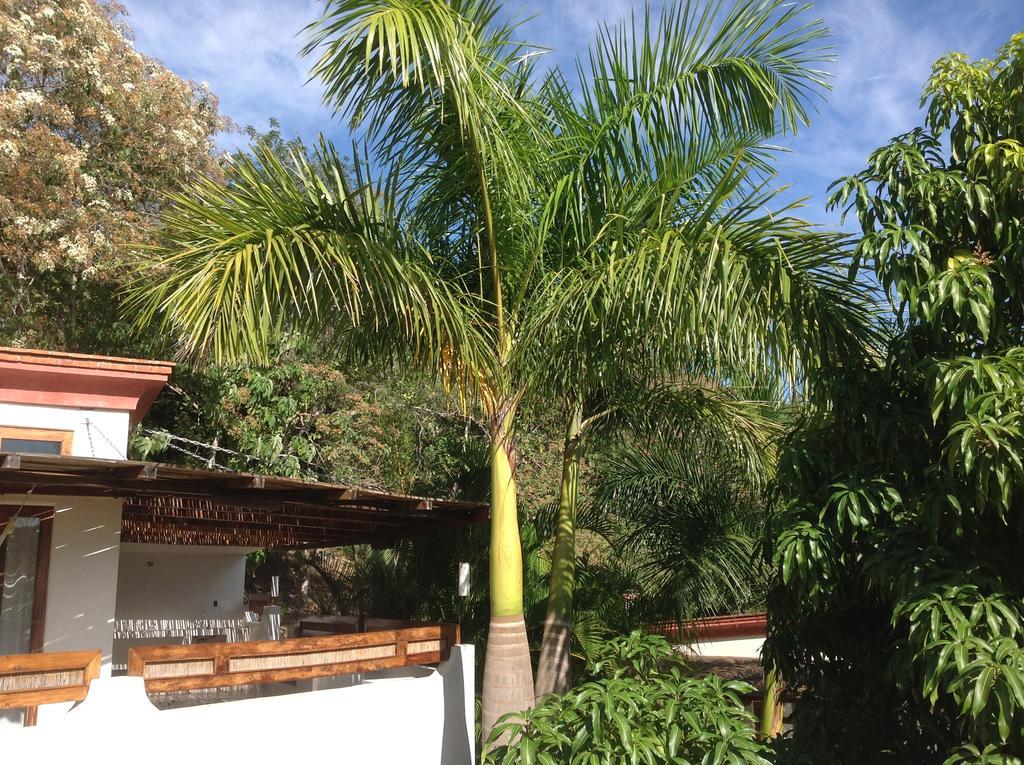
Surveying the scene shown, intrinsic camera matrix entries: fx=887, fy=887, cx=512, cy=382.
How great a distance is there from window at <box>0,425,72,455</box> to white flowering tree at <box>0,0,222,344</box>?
7168 mm

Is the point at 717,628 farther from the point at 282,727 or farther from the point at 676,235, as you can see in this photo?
the point at 676,235

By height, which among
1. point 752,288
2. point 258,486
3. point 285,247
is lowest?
point 258,486

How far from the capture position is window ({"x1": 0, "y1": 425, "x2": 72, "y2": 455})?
849cm

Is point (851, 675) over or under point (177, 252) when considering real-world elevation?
under

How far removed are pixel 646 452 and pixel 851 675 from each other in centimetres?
398

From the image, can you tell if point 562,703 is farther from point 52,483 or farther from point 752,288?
point 52,483

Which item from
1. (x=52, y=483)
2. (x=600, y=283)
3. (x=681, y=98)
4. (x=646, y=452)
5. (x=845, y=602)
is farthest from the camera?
(x=646, y=452)

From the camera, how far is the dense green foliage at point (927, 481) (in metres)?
4.91

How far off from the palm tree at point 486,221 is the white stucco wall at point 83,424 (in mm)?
2451

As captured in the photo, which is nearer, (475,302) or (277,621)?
(475,302)

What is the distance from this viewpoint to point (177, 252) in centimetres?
649

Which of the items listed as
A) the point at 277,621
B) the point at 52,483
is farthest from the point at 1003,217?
the point at 277,621

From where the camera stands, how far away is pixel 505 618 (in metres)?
7.18

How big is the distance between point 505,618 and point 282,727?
81.6 inches
